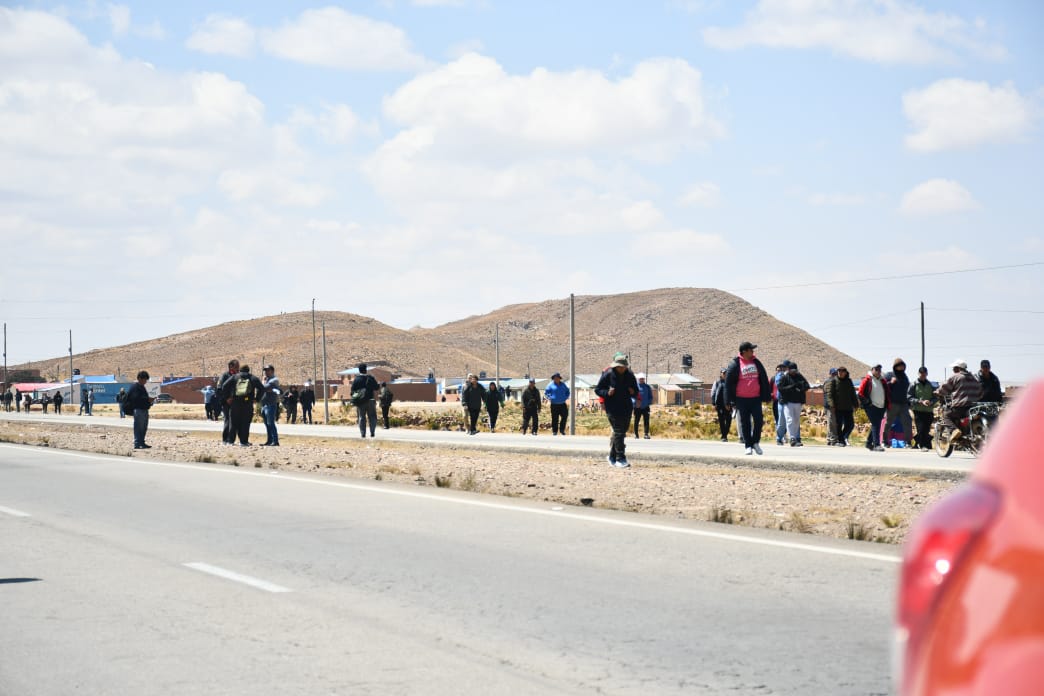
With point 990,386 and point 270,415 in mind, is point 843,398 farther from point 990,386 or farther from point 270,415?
point 270,415

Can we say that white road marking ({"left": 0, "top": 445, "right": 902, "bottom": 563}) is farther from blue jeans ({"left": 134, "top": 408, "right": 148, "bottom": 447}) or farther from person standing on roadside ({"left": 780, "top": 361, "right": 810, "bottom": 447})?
person standing on roadside ({"left": 780, "top": 361, "right": 810, "bottom": 447})

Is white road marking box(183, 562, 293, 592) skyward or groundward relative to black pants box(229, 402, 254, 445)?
groundward

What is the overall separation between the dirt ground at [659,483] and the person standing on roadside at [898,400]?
523 cm

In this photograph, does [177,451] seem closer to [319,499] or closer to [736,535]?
[319,499]

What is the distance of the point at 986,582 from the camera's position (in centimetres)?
232

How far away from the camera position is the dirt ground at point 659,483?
13539 mm

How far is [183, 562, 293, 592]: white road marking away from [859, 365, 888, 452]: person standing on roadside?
17208 mm

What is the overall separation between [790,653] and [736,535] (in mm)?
4944

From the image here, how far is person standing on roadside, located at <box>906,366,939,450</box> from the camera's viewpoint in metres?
24.6

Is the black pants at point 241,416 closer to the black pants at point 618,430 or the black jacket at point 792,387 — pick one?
the black pants at point 618,430

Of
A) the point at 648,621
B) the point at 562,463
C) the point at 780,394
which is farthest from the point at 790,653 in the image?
the point at 780,394

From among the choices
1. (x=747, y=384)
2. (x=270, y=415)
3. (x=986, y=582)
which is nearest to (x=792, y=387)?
(x=747, y=384)

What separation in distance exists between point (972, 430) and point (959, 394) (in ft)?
2.07

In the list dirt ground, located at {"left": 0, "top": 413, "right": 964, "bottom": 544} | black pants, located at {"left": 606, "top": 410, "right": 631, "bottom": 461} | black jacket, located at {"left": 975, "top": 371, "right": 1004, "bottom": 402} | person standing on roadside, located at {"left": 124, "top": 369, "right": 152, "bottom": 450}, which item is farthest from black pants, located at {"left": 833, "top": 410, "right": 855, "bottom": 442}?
person standing on roadside, located at {"left": 124, "top": 369, "right": 152, "bottom": 450}
